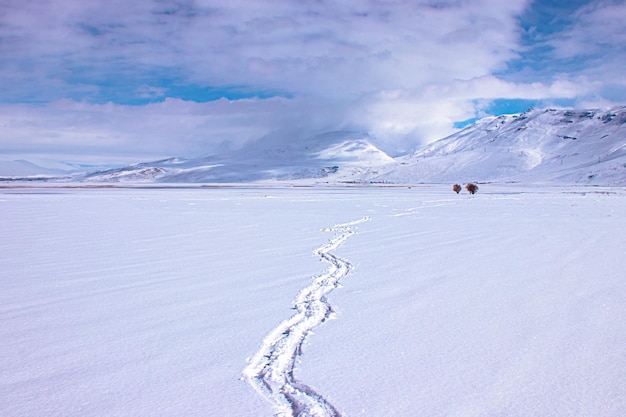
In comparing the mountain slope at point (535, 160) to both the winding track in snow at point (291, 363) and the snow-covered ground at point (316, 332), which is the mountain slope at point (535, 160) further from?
the winding track in snow at point (291, 363)

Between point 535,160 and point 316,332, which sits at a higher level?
point 535,160

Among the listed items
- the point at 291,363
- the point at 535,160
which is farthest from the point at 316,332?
the point at 535,160

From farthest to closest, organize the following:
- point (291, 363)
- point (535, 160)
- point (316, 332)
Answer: point (535, 160) < point (316, 332) < point (291, 363)

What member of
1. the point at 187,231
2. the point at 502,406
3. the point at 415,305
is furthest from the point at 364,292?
the point at 187,231

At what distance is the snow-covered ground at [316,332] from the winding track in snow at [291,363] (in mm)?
18

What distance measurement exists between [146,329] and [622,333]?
4.47m

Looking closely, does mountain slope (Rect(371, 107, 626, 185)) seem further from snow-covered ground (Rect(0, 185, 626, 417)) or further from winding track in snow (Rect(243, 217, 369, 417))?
winding track in snow (Rect(243, 217, 369, 417))

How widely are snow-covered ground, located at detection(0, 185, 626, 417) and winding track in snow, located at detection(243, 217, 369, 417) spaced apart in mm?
18

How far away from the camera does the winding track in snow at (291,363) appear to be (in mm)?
3170

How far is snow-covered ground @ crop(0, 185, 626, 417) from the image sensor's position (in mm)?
3277

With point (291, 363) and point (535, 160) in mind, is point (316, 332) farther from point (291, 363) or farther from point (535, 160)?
point (535, 160)

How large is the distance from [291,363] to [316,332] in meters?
0.76

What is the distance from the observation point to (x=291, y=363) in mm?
3834

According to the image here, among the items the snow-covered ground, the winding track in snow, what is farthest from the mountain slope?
the winding track in snow
